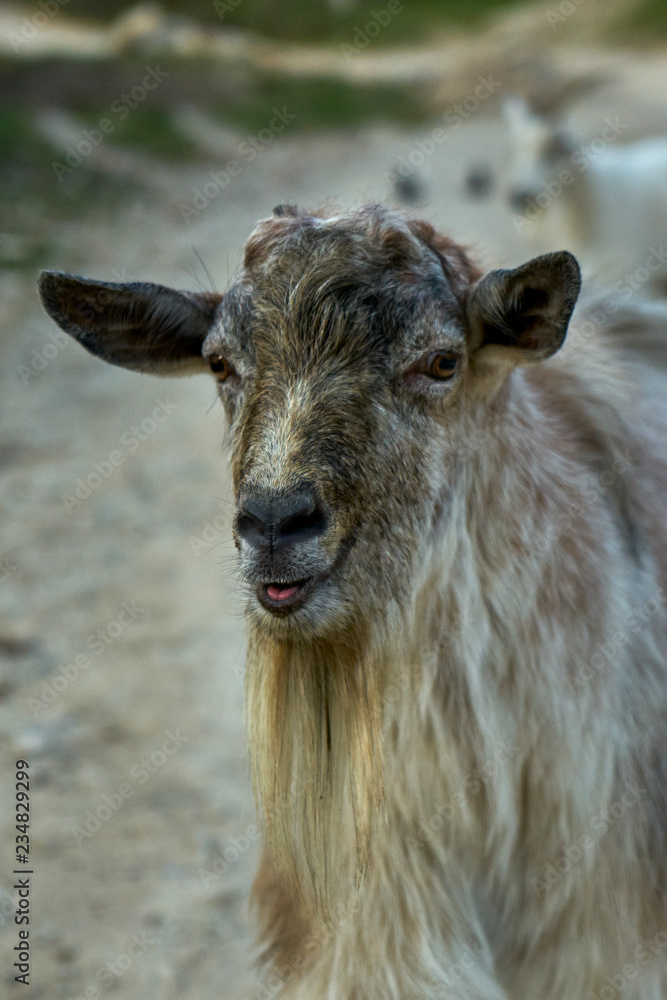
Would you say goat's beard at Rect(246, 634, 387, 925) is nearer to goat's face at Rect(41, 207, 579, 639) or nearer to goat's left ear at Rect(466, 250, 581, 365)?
goat's face at Rect(41, 207, 579, 639)

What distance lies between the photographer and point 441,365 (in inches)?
104

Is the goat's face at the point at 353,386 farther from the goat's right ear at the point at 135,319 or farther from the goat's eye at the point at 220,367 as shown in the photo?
the goat's right ear at the point at 135,319

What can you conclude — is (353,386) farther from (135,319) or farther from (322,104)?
(322,104)

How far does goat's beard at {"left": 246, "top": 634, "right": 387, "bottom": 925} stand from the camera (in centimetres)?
268

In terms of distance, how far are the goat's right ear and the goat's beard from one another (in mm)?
896

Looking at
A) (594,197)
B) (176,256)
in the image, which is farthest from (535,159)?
(176,256)

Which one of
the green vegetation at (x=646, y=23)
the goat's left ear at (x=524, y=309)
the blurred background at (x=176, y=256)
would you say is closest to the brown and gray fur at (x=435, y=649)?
the goat's left ear at (x=524, y=309)

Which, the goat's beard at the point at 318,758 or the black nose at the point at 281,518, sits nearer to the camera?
the black nose at the point at 281,518

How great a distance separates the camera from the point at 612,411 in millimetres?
3295

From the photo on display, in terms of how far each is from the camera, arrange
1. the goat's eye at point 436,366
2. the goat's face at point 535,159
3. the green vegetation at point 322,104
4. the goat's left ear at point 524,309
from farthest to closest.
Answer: the green vegetation at point 322,104 < the goat's face at point 535,159 < the goat's eye at point 436,366 < the goat's left ear at point 524,309

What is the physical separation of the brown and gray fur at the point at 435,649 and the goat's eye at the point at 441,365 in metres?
0.03

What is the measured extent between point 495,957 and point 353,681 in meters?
0.93

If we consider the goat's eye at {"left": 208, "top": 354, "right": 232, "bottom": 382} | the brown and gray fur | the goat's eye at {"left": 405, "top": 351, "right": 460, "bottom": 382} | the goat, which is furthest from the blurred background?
the goat's eye at {"left": 405, "top": 351, "right": 460, "bottom": 382}

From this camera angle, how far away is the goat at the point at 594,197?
9.89m
